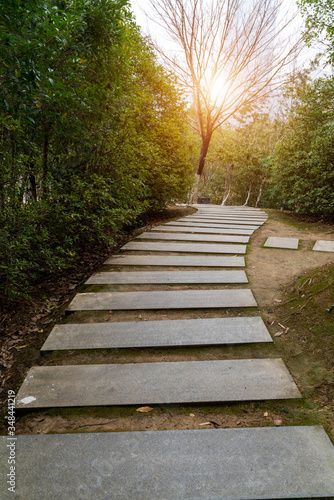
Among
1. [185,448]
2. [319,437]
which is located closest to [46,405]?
[185,448]

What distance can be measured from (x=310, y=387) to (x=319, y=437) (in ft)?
1.11

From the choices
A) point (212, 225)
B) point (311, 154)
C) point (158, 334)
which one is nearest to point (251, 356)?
point (158, 334)

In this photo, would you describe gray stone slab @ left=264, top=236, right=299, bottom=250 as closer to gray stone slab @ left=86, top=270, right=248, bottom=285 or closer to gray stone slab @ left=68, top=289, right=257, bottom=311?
gray stone slab @ left=86, top=270, right=248, bottom=285

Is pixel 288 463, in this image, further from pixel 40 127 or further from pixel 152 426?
pixel 40 127

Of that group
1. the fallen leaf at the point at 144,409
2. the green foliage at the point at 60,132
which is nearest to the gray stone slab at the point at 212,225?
the green foliage at the point at 60,132

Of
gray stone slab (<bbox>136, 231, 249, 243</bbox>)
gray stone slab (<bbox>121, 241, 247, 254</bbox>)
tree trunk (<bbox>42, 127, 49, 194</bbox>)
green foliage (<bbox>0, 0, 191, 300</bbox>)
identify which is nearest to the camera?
green foliage (<bbox>0, 0, 191, 300</bbox>)

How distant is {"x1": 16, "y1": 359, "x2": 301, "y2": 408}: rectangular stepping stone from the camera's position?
1.50m

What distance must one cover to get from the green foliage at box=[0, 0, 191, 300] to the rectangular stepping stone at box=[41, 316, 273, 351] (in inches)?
23.1

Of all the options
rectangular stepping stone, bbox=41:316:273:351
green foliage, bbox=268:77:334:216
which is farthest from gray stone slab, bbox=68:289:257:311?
green foliage, bbox=268:77:334:216

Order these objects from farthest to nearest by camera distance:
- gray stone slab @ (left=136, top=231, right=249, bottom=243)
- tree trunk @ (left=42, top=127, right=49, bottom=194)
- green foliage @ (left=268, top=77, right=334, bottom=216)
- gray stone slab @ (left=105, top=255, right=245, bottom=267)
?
green foliage @ (left=268, top=77, right=334, bottom=216) < gray stone slab @ (left=136, top=231, right=249, bottom=243) < gray stone slab @ (left=105, top=255, right=245, bottom=267) < tree trunk @ (left=42, top=127, right=49, bottom=194)

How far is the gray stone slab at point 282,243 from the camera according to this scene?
13.9ft

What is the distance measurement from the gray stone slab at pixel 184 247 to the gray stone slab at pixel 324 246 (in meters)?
1.03

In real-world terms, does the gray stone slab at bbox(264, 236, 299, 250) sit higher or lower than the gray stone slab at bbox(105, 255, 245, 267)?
higher

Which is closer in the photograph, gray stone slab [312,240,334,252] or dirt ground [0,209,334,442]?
dirt ground [0,209,334,442]
